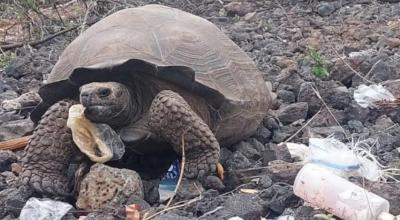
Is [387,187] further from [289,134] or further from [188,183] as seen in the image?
[289,134]

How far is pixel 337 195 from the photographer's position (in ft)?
10.1

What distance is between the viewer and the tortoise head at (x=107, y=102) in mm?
3617

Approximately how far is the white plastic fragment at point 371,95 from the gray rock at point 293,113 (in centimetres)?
28

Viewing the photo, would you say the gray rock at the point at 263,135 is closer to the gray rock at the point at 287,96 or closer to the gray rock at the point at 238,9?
the gray rock at the point at 287,96

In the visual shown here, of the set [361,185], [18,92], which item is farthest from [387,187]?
[18,92]

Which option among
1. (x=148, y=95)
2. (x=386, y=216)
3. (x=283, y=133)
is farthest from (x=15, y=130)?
(x=386, y=216)

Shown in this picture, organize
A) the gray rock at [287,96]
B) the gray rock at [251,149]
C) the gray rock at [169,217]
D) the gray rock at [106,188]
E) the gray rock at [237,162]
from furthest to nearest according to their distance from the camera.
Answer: the gray rock at [287,96]
the gray rock at [251,149]
the gray rock at [237,162]
the gray rock at [106,188]
the gray rock at [169,217]

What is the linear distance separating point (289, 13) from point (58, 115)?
4683mm

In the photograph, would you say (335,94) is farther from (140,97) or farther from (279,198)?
(279,198)

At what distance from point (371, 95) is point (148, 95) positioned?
145 centimetres

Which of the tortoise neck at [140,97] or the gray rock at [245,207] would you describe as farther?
the tortoise neck at [140,97]

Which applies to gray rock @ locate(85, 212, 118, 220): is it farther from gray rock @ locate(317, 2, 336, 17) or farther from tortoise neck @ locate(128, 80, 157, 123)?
gray rock @ locate(317, 2, 336, 17)

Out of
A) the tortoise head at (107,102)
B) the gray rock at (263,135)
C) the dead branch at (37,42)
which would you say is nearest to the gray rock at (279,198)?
the tortoise head at (107,102)

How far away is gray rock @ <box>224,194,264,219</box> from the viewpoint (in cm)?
318
